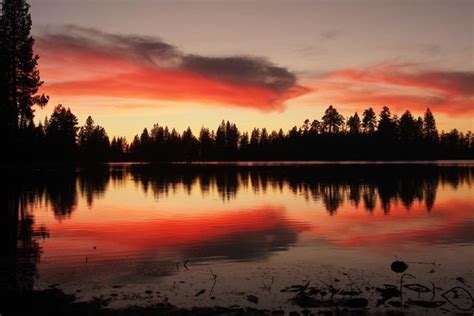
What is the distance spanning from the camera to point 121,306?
12180mm

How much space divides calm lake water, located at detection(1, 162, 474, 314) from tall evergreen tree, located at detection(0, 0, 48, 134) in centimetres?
2015

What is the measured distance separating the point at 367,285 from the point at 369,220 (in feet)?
51.5

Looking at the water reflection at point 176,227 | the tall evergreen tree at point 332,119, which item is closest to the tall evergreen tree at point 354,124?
the tall evergreen tree at point 332,119

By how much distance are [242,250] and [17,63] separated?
48031 millimetres

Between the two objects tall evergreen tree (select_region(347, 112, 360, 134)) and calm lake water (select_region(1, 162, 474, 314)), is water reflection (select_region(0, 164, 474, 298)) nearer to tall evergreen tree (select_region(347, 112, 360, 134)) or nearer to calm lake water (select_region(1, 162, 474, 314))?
calm lake water (select_region(1, 162, 474, 314))

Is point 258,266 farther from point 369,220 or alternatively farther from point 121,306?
point 369,220

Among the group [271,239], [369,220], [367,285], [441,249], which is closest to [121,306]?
[367,285]

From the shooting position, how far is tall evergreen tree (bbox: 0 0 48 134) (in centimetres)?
5562

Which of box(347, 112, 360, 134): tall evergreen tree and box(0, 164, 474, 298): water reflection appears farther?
box(347, 112, 360, 134): tall evergreen tree

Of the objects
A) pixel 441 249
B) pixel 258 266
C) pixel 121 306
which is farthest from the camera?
pixel 441 249

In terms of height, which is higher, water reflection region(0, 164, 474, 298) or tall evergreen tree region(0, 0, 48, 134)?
tall evergreen tree region(0, 0, 48, 134)

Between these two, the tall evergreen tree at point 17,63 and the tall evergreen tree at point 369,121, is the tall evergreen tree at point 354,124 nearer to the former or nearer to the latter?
the tall evergreen tree at point 369,121

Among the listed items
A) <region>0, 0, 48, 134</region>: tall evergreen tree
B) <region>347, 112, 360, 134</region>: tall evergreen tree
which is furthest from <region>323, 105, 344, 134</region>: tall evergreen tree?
<region>0, 0, 48, 134</region>: tall evergreen tree

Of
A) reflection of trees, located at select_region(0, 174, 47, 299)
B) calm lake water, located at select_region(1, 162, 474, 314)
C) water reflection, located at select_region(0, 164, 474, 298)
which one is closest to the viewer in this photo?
calm lake water, located at select_region(1, 162, 474, 314)
